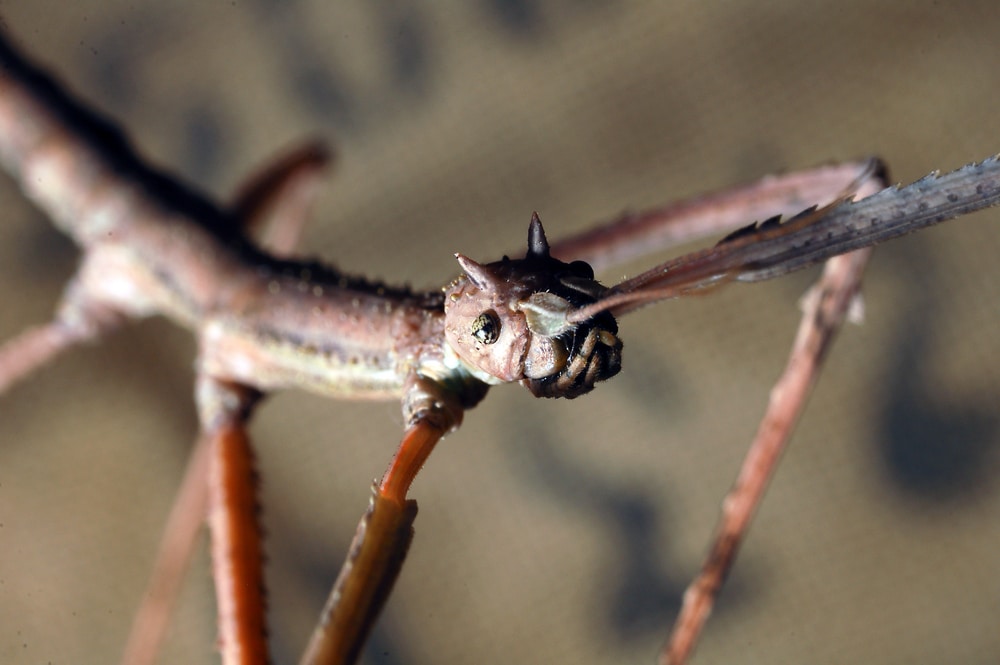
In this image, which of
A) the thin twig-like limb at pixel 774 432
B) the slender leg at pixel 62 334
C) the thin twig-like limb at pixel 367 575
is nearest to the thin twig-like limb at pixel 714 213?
the thin twig-like limb at pixel 774 432

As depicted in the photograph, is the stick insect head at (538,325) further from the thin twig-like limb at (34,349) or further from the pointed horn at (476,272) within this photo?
the thin twig-like limb at (34,349)

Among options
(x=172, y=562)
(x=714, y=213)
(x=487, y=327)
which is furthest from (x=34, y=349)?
(x=714, y=213)

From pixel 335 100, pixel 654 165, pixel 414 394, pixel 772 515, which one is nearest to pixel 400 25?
pixel 335 100

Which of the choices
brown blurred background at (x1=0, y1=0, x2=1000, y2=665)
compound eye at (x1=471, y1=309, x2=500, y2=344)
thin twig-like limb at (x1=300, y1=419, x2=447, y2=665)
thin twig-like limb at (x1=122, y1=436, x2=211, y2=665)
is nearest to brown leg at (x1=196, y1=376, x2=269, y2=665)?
thin twig-like limb at (x1=300, y1=419, x2=447, y2=665)

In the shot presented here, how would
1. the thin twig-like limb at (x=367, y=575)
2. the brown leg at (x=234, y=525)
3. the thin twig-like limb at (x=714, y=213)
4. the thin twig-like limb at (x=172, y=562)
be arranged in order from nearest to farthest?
1. the thin twig-like limb at (x=367, y=575)
2. the brown leg at (x=234, y=525)
3. the thin twig-like limb at (x=714, y=213)
4. the thin twig-like limb at (x=172, y=562)

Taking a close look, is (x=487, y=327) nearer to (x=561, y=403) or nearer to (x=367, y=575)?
(x=367, y=575)

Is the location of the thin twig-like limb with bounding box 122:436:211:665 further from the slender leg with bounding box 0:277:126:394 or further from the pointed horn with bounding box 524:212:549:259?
the pointed horn with bounding box 524:212:549:259

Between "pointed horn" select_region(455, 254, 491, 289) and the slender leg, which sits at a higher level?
the slender leg
